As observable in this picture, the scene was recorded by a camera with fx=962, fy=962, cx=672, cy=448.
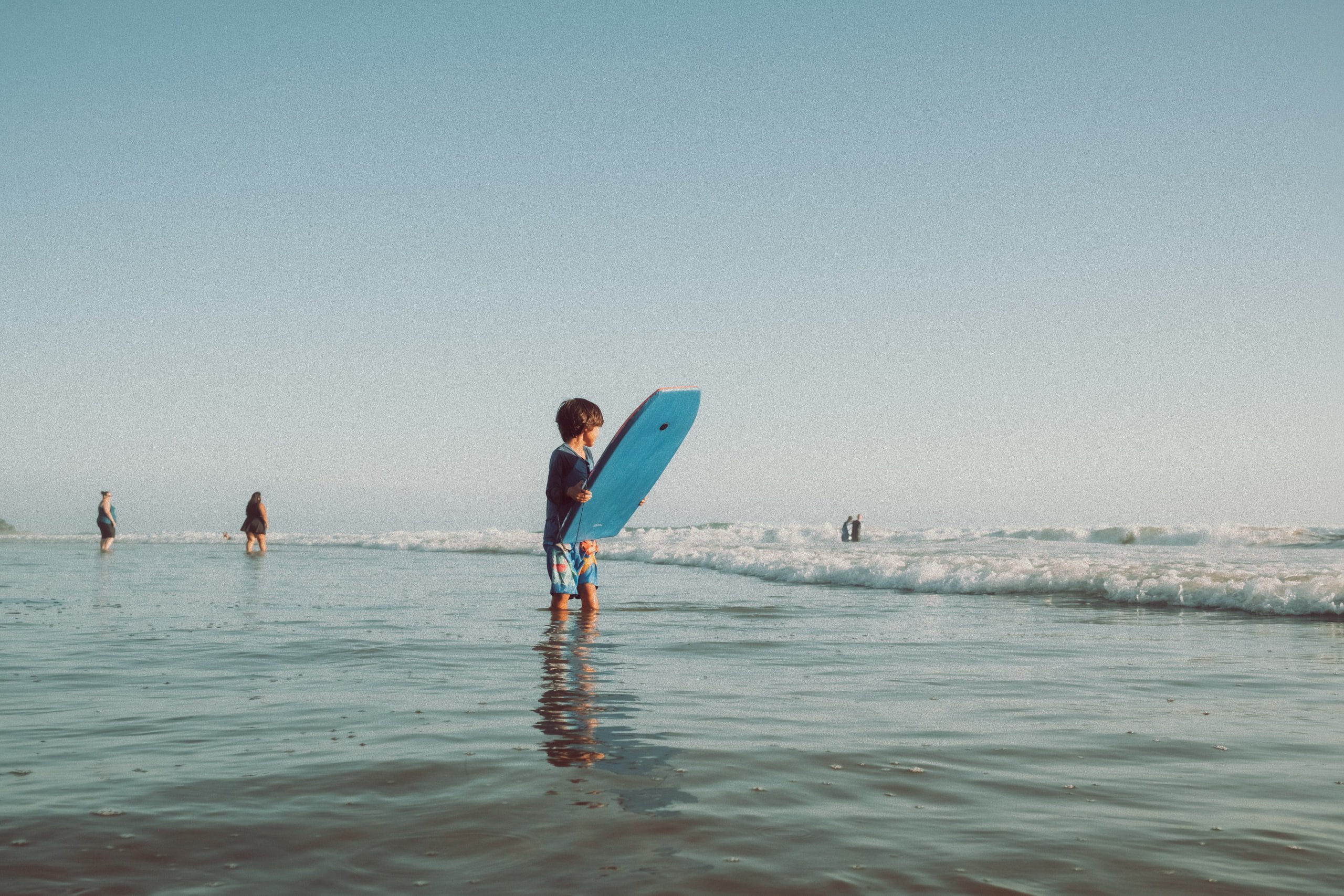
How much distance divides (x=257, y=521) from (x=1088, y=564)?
22747 millimetres

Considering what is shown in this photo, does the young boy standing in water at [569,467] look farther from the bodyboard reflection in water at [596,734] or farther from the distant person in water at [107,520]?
the distant person in water at [107,520]

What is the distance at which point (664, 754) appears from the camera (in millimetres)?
3730

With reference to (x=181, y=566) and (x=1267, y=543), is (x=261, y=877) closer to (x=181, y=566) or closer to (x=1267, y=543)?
(x=181, y=566)

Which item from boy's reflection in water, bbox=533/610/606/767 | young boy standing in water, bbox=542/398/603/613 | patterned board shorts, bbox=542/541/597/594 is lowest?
boy's reflection in water, bbox=533/610/606/767

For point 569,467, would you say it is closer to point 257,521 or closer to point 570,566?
point 570,566

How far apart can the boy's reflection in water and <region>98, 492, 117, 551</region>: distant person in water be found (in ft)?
81.4

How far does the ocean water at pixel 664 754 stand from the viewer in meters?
2.48

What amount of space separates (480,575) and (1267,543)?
31.4m

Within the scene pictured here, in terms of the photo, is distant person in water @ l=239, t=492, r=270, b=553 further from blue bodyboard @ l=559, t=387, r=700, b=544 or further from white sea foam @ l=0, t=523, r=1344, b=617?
blue bodyboard @ l=559, t=387, r=700, b=544

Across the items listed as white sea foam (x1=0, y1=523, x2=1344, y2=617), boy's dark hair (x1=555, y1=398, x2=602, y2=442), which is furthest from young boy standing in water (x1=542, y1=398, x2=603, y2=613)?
white sea foam (x1=0, y1=523, x2=1344, y2=617)

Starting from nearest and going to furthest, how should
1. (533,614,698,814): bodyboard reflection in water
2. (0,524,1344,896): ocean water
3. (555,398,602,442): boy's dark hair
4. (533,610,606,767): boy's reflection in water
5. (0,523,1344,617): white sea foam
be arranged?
(0,524,1344,896): ocean water → (533,614,698,814): bodyboard reflection in water → (533,610,606,767): boy's reflection in water → (555,398,602,442): boy's dark hair → (0,523,1344,617): white sea foam

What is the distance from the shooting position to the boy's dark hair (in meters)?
8.04

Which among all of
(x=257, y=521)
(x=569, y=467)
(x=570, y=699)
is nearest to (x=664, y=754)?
(x=570, y=699)

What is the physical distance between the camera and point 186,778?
3.32 m
